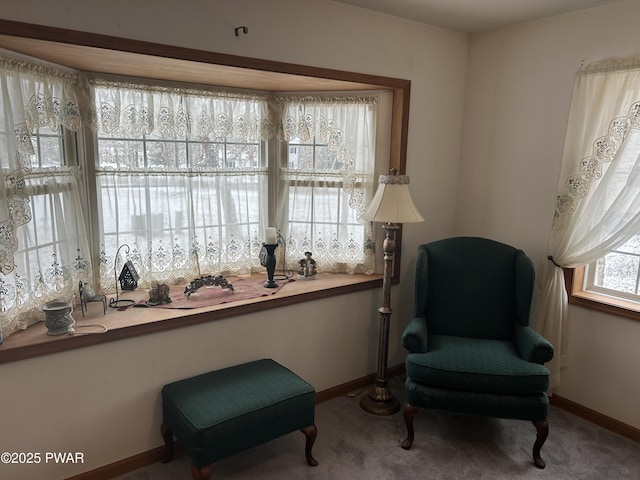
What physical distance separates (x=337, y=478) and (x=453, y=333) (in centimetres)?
115

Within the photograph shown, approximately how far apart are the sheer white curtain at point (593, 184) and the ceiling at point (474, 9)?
40cm

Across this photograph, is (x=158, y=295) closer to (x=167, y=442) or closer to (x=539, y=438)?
(x=167, y=442)

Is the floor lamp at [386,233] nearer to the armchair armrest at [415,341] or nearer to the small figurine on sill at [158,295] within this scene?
the armchair armrest at [415,341]

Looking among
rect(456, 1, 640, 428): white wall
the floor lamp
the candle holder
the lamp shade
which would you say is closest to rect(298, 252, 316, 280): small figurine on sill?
the candle holder

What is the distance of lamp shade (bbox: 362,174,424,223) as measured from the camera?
2.75m

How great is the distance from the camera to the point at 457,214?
11.8 feet

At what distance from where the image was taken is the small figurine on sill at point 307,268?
10.6 feet

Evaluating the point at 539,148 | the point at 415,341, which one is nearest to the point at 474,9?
the point at 539,148

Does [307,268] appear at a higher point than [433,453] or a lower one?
higher

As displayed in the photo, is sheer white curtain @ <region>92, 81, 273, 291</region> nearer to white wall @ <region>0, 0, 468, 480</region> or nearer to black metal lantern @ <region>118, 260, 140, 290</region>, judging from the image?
black metal lantern @ <region>118, 260, 140, 290</region>

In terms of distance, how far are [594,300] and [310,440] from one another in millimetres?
1871

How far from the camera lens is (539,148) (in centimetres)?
307

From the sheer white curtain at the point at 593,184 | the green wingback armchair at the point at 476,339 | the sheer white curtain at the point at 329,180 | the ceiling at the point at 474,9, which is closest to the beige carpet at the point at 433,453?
the green wingback armchair at the point at 476,339

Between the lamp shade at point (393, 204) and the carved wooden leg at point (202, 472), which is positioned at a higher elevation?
the lamp shade at point (393, 204)
